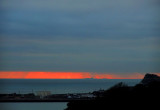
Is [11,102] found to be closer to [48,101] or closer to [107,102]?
[48,101]

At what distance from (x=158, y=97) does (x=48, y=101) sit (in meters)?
39.2

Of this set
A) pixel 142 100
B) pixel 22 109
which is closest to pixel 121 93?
pixel 142 100

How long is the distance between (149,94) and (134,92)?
5.17ft

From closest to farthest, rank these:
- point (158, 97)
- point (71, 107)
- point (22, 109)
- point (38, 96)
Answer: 1. point (158, 97)
2. point (71, 107)
3. point (22, 109)
4. point (38, 96)

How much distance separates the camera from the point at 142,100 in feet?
82.8

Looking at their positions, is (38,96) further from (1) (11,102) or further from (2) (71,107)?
(2) (71,107)

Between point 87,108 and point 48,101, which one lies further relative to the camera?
point 48,101

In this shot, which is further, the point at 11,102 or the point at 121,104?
the point at 11,102

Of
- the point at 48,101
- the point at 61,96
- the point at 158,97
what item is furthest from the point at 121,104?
the point at 61,96

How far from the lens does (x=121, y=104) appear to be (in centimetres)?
2558

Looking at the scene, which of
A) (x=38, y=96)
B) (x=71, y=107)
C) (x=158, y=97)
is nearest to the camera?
(x=158, y=97)

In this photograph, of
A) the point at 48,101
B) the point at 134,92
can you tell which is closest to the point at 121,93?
the point at 134,92

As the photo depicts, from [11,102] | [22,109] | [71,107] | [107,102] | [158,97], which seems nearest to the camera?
[158,97]

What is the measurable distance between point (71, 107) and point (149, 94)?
21.1 ft
